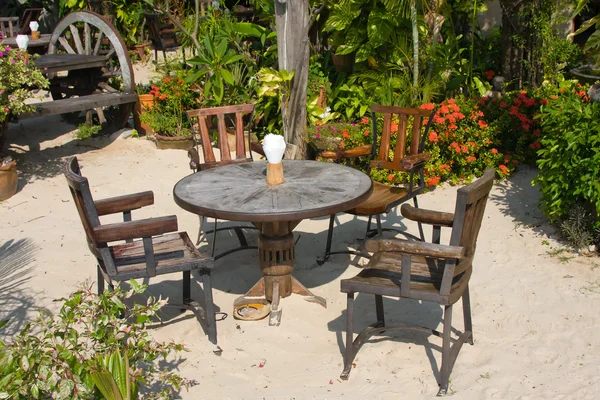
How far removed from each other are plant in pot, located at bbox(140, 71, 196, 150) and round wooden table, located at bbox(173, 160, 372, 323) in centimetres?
336

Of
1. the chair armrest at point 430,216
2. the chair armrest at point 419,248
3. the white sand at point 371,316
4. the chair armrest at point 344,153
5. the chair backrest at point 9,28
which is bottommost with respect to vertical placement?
the white sand at point 371,316

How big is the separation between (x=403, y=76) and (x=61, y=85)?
487cm

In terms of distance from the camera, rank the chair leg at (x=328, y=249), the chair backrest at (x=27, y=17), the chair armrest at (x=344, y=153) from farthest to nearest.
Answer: the chair backrest at (x=27, y=17)
the chair armrest at (x=344, y=153)
the chair leg at (x=328, y=249)

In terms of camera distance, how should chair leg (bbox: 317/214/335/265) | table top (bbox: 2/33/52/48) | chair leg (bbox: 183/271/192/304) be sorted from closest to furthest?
1. chair leg (bbox: 183/271/192/304)
2. chair leg (bbox: 317/214/335/265)
3. table top (bbox: 2/33/52/48)

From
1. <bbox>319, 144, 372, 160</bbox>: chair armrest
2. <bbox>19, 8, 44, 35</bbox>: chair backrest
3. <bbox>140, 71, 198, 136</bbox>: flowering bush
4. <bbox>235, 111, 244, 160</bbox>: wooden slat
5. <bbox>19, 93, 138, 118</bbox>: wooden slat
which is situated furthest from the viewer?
<bbox>19, 8, 44, 35</bbox>: chair backrest

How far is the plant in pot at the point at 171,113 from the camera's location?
8.23 m

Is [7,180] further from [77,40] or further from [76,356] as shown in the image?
[76,356]

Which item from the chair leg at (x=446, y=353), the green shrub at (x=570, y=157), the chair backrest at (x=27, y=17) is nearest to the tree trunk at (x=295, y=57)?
the green shrub at (x=570, y=157)

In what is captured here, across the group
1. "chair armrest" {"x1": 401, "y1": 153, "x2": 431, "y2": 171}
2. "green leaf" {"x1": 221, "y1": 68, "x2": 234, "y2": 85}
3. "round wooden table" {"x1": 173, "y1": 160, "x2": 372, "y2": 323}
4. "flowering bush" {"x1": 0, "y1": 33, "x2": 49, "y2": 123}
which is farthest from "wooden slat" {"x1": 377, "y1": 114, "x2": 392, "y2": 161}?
"flowering bush" {"x1": 0, "y1": 33, "x2": 49, "y2": 123}

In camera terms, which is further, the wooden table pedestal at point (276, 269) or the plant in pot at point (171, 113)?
the plant in pot at point (171, 113)

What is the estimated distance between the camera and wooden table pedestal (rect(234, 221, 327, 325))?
4559 mm

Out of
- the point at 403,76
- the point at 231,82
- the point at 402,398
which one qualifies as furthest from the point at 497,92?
the point at 402,398

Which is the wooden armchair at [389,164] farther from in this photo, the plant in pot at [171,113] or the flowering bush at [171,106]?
the flowering bush at [171,106]

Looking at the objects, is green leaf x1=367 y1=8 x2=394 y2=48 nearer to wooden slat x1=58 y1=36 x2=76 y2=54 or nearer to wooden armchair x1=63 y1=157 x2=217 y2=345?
wooden slat x1=58 y1=36 x2=76 y2=54
